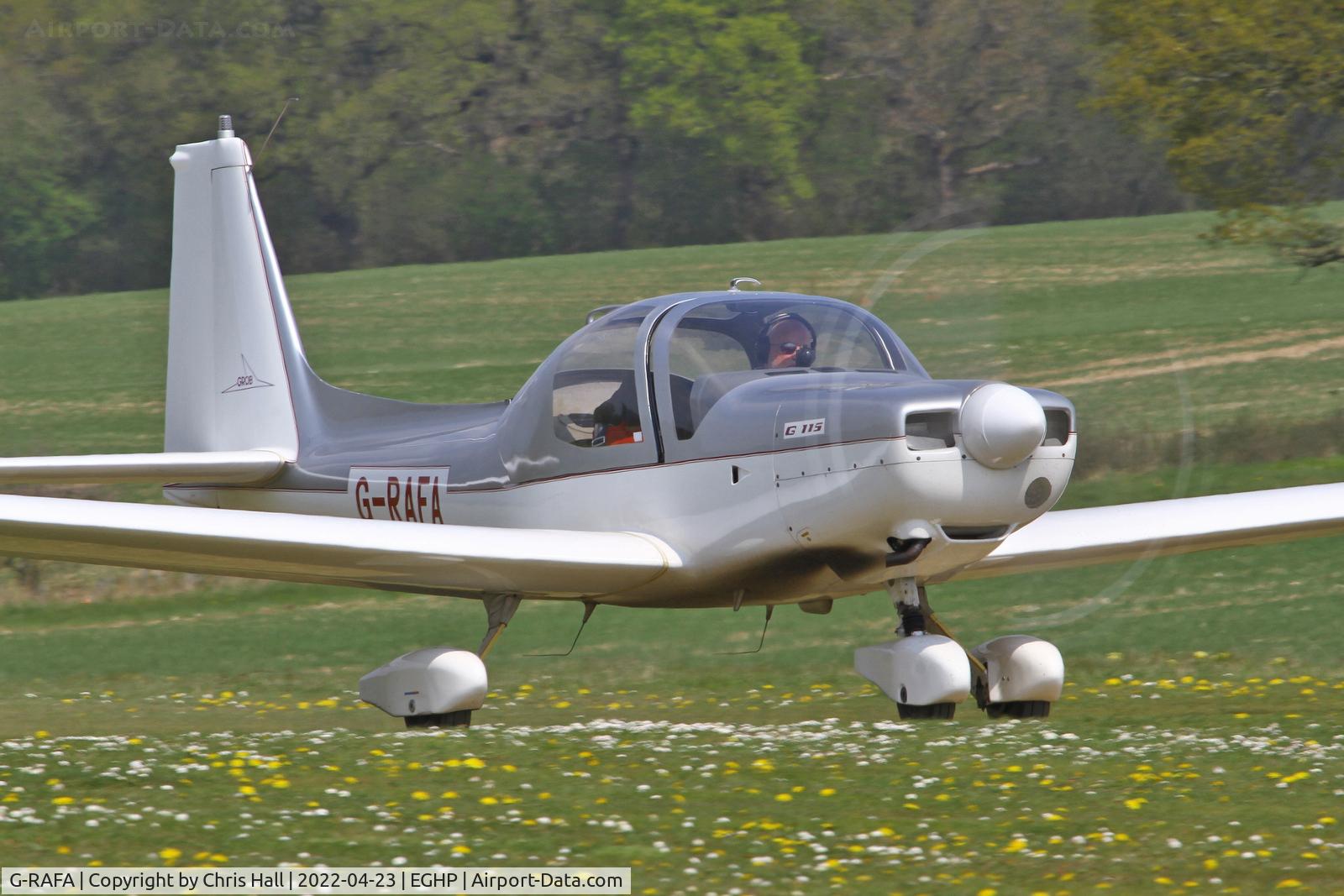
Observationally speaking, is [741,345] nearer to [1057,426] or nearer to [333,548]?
[1057,426]

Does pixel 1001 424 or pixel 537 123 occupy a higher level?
pixel 537 123

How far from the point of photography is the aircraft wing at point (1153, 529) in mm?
10211

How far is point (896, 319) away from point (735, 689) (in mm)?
4406

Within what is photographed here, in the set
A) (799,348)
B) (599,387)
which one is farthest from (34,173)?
(799,348)

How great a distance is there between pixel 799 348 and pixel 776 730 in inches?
83.5

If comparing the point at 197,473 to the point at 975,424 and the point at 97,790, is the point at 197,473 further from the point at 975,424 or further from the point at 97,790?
the point at 975,424

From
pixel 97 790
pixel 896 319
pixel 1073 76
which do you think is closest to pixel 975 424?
pixel 896 319

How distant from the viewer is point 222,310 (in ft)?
45.8

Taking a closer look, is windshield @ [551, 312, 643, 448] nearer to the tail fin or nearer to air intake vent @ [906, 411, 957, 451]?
air intake vent @ [906, 411, 957, 451]

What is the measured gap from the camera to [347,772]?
7.65 meters

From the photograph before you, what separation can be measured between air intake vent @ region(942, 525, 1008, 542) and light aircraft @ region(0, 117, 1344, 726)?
1 centimetres

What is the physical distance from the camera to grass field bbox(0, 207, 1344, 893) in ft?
20.4

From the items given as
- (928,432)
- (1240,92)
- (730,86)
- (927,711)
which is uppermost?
(730,86)

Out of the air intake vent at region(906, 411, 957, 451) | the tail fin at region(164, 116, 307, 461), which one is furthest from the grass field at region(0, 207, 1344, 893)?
the tail fin at region(164, 116, 307, 461)
